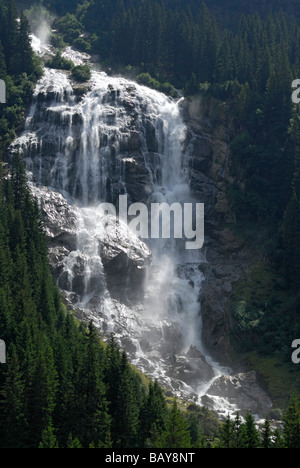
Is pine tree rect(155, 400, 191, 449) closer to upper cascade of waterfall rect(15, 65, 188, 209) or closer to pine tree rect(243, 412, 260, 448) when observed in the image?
pine tree rect(243, 412, 260, 448)

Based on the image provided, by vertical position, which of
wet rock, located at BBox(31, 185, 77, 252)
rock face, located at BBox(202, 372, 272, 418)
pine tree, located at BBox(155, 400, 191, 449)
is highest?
wet rock, located at BBox(31, 185, 77, 252)

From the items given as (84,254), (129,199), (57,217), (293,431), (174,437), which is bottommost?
(174,437)

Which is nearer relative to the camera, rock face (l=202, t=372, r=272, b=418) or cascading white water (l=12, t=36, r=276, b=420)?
rock face (l=202, t=372, r=272, b=418)

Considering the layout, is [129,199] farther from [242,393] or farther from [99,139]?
[242,393]

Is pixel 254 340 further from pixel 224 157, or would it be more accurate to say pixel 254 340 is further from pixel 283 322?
pixel 224 157

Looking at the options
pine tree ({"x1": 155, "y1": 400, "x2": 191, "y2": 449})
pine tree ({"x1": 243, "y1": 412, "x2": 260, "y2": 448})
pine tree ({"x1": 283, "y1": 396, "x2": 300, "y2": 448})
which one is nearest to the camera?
pine tree ({"x1": 283, "y1": 396, "x2": 300, "y2": 448})

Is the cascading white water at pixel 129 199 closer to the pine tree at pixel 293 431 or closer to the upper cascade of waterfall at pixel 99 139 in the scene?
the upper cascade of waterfall at pixel 99 139

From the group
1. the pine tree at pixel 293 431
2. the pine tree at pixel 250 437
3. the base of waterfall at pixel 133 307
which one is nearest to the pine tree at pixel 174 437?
the pine tree at pixel 250 437

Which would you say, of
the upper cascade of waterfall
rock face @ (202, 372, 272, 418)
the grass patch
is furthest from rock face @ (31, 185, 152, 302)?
the grass patch

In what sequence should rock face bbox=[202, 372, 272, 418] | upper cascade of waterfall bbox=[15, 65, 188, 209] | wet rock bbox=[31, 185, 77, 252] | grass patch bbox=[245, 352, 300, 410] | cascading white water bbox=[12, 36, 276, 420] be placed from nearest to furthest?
rock face bbox=[202, 372, 272, 418] → grass patch bbox=[245, 352, 300, 410] → cascading white water bbox=[12, 36, 276, 420] → wet rock bbox=[31, 185, 77, 252] → upper cascade of waterfall bbox=[15, 65, 188, 209]

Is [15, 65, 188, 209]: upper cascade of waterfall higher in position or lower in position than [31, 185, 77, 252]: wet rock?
higher

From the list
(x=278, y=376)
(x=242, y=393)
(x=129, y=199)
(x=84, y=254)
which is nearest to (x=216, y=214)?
(x=129, y=199)
